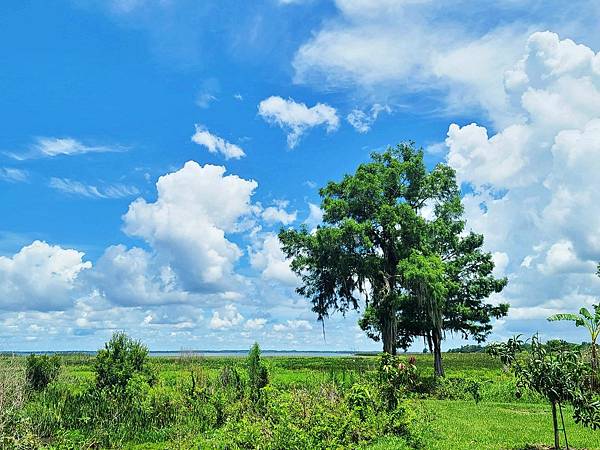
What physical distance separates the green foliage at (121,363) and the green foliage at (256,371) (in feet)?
11.4

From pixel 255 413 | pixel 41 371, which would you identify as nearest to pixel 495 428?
pixel 255 413

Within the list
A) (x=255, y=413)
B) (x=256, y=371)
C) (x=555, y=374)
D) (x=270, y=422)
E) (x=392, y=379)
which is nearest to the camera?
(x=555, y=374)

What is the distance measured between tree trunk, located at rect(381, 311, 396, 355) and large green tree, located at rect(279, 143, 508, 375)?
0.05m

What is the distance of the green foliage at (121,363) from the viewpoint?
63.7 ft

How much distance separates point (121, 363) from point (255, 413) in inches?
310

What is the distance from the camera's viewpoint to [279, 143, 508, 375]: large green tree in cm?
2742

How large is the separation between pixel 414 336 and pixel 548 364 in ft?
66.2

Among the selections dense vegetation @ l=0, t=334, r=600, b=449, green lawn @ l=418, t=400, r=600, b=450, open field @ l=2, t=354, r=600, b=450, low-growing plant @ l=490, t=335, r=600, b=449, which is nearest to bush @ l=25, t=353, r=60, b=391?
dense vegetation @ l=0, t=334, r=600, b=449

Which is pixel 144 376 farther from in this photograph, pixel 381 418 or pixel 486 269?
pixel 486 269

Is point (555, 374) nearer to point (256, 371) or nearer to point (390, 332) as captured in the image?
point (256, 371)

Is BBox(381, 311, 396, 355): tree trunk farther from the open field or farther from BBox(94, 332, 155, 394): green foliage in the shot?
BBox(94, 332, 155, 394): green foliage

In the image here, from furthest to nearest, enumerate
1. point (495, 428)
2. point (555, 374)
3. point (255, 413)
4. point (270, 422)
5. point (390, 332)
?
point (390, 332), point (255, 413), point (495, 428), point (270, 422), point (555, 374)

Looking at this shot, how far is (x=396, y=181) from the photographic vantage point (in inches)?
1152

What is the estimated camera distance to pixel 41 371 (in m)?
23.9
